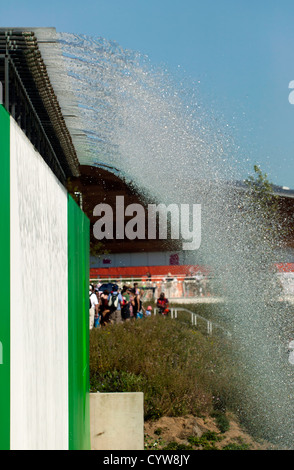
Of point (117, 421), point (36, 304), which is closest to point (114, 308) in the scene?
point (117, 421)

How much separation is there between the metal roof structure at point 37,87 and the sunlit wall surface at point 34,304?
1917 mm

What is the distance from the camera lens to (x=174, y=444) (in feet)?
21.2

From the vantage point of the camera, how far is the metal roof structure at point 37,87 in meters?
5.91

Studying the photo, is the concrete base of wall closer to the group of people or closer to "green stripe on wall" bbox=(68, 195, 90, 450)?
"green stripe on wall" bbox=(68, 195, 90, 450)

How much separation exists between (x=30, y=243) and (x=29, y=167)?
0.94 ft

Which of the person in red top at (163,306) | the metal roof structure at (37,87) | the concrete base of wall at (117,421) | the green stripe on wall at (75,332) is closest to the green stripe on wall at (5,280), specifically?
the green stripe on wall at (75,332)

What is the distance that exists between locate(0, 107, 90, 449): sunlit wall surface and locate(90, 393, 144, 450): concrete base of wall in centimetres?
172

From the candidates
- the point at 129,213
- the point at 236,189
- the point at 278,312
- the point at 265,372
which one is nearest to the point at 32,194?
the point at 265,372

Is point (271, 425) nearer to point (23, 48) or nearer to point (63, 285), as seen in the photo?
point (63, 285)

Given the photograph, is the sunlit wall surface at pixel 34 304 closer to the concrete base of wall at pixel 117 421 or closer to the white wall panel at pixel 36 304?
the white wall panel at pixel 36 304

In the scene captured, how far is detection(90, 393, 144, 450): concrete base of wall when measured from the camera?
5246 millimetres

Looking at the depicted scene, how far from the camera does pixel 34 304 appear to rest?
2.21m

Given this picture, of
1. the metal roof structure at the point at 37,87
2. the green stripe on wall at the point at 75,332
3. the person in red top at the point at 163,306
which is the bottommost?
the person in red top at the point at 163,306

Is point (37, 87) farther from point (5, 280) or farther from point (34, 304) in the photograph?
point (5, 280)
